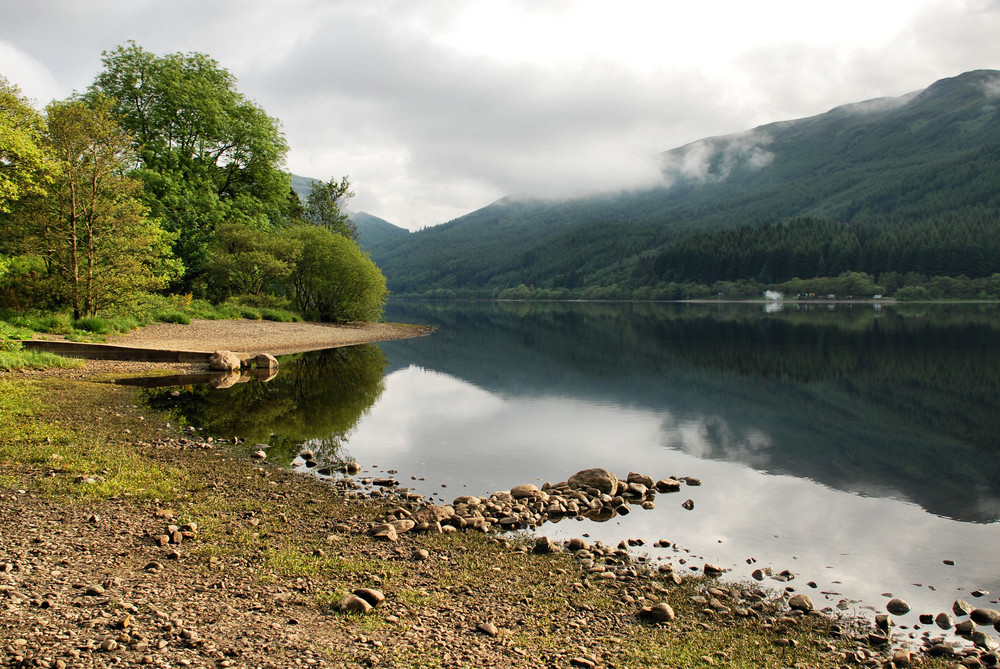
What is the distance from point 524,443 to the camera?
16.9 metres

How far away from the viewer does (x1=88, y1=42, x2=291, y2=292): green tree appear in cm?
4338

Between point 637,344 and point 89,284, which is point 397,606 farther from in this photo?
point 637,344

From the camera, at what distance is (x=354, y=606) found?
20.9ft

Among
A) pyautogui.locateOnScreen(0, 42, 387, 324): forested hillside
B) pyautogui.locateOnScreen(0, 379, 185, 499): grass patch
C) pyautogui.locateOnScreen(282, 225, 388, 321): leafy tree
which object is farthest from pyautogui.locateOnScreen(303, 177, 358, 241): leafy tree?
pyautogui.locateOnScreen(0, 379, 185, 499): grass patch

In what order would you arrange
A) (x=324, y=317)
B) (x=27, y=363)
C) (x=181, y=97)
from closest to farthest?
1. (x=27, y=363)
2. (x=181, y=97)
3. (x=324, y=317)

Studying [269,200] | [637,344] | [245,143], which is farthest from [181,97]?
[637,344]

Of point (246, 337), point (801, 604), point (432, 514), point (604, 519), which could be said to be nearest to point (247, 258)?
point (246, 337)

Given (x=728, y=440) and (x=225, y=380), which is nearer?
(x=728, y=440)

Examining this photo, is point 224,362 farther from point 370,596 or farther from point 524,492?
point 370,596

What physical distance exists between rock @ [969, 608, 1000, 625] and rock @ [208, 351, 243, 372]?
2627 cm

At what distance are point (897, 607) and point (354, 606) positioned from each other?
6.60m

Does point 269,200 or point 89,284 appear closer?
point 89,284

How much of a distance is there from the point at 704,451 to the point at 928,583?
775cm

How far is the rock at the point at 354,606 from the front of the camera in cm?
633
